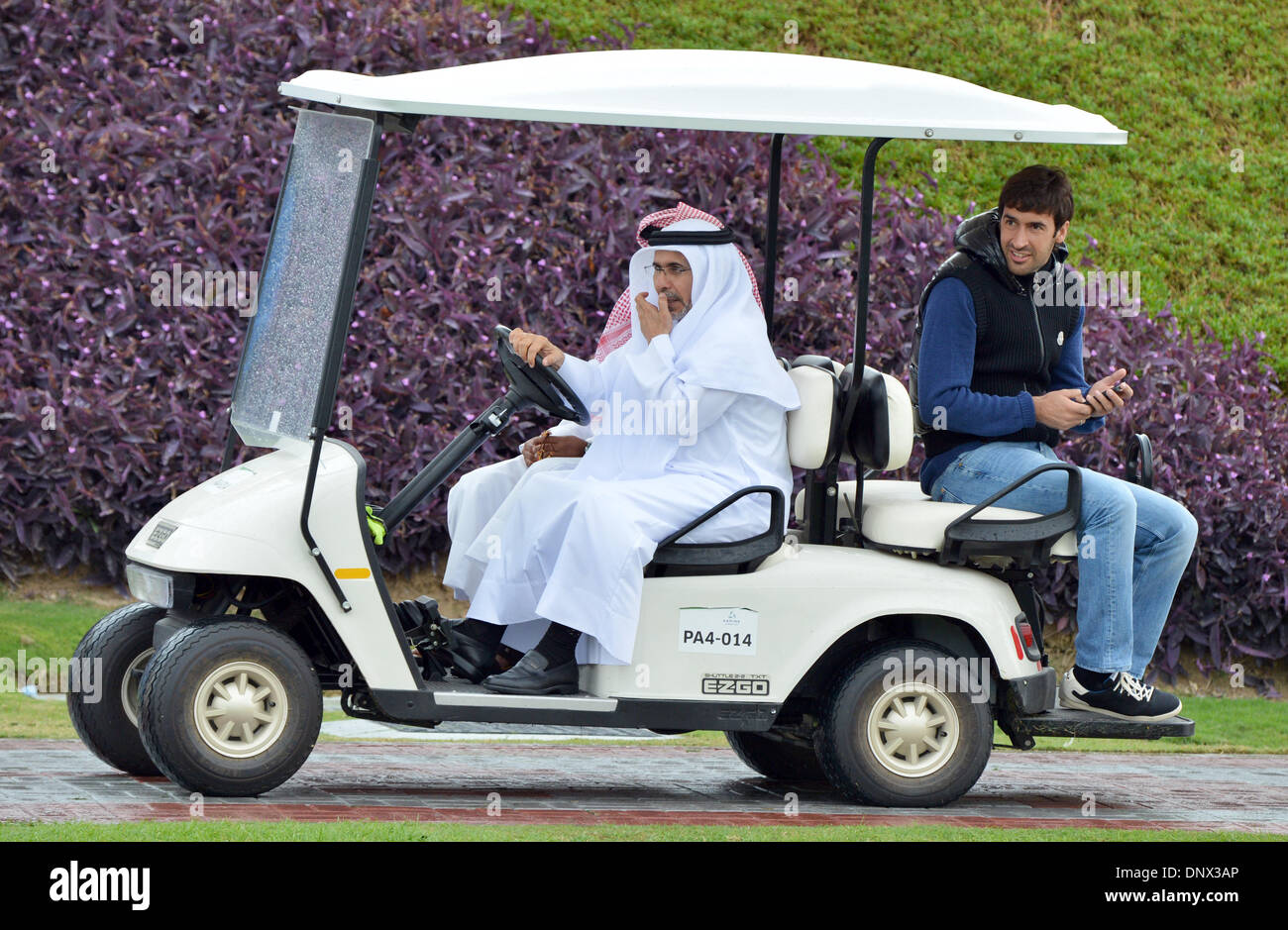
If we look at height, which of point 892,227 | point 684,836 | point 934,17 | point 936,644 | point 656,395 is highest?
point 934,17

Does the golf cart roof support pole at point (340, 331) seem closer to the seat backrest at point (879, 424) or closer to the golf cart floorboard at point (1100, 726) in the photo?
the seat backrest at point (879, 424)

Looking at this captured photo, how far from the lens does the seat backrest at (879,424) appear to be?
5656mm

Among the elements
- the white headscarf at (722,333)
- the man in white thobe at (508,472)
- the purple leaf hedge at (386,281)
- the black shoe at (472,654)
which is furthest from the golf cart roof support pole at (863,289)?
the purple leaf hedge at (386,281)

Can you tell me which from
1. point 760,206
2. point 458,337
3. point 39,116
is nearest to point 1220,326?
point 760,206

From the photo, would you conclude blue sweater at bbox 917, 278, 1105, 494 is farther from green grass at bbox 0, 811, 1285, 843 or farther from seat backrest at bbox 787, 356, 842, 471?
green grass at bbox 0, 811, 1285, 843

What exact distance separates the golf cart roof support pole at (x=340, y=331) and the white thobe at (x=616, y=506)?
585 millimetres

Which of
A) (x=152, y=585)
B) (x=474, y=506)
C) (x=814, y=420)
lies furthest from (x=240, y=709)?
(x=814, y=420)

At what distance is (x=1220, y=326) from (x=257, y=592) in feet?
22.3

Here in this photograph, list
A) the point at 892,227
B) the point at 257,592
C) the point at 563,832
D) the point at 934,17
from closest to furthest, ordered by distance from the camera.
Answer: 1. the point at 563,832
2. the point at 257,592
3. the point at 892,227
4. the point at 934,17

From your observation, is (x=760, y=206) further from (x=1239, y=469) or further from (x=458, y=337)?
(x=1239, y=469)

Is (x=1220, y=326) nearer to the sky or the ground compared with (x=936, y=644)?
nearer to the sky

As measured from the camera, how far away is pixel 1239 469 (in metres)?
8.97

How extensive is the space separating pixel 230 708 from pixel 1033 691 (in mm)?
2362

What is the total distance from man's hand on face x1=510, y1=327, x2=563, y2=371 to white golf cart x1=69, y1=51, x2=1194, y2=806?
0.22ft
